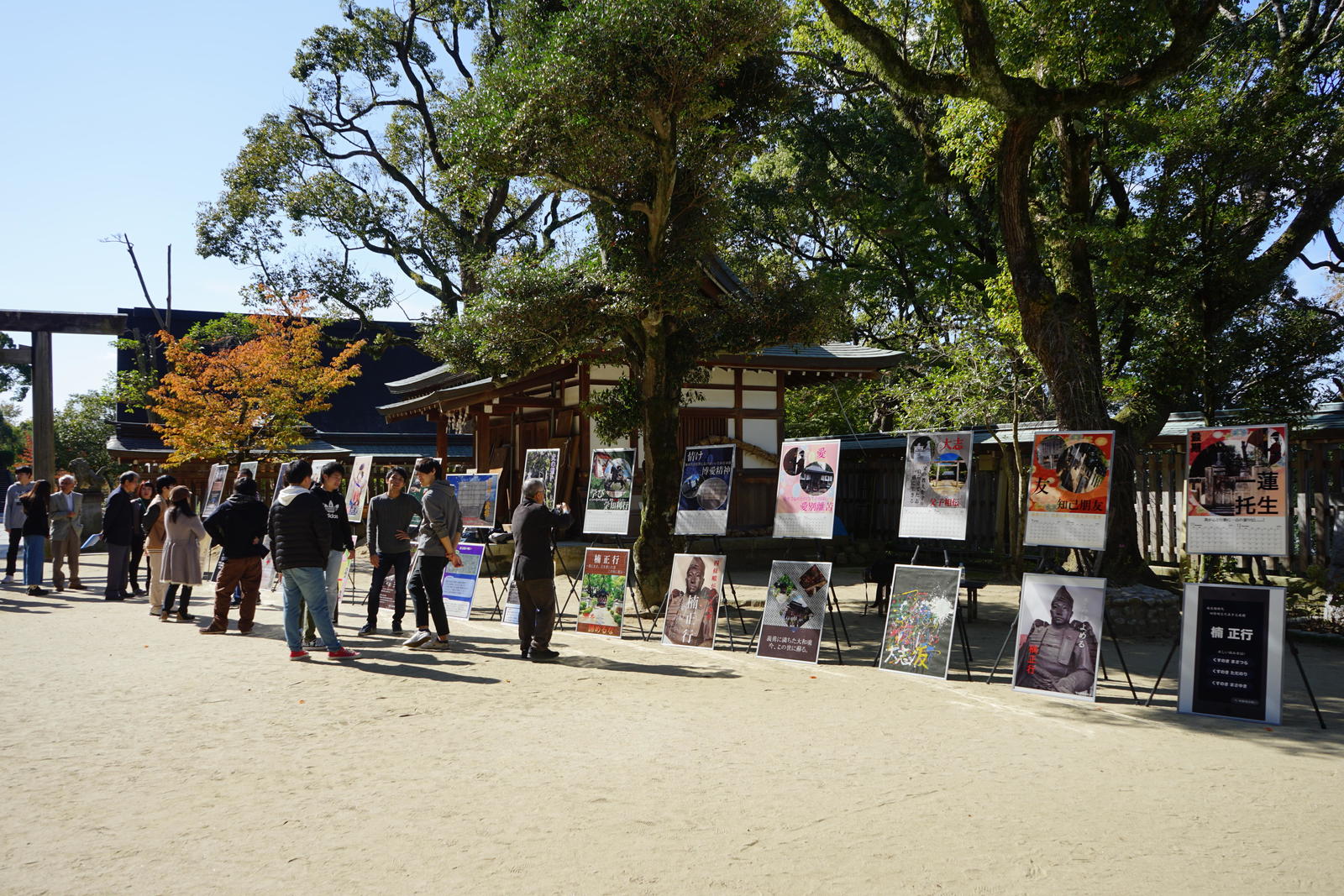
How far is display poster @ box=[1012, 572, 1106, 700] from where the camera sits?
6.48m

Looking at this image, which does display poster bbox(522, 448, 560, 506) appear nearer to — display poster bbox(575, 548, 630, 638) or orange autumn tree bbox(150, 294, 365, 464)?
display poster bbox(575, 548, 630, 638)

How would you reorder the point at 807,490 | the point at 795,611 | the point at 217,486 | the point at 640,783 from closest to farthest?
1. the point at 640,783
2. the point at 795,611
3. the point at 807,490
4. the point at 217,486

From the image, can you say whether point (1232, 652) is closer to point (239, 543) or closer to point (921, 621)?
point (921, 621)

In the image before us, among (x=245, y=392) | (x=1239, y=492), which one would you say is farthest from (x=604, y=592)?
(x=245, y=392)

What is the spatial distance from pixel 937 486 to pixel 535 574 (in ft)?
11.8

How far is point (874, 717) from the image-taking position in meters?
6.14

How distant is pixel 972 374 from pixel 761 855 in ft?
36.0

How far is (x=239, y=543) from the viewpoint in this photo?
9445 mm

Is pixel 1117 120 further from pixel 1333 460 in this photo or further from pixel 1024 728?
pixel 1024 728

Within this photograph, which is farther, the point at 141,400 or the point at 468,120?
the point at 141,400

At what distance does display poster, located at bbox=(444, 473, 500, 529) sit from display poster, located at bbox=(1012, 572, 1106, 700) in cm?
689

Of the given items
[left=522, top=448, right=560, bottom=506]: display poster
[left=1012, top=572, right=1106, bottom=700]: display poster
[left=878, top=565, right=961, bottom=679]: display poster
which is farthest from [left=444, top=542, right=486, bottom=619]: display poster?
[left=1012, top=572, right=1106, bottom=700]: display poster

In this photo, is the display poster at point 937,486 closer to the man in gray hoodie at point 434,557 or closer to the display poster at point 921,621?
the display poster at point 921,621

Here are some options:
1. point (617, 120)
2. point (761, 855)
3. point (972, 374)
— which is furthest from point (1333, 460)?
point (761, 855)
